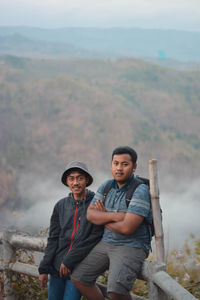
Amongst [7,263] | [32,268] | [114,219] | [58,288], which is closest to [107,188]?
[114,219]

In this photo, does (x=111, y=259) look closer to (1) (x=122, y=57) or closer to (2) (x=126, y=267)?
(2) (x=126, y=267)

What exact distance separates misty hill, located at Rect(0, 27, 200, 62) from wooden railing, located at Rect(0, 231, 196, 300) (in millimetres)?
99211

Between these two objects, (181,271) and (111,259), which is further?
(181,271)

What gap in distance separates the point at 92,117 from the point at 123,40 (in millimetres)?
55093

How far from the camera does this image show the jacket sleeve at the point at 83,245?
8.72ft

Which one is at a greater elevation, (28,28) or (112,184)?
(28,28)

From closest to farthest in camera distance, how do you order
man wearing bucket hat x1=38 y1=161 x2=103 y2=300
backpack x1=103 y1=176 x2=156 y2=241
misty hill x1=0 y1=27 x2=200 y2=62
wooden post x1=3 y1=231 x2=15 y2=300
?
backpack x1=103 y1=176 x2=156 y2=241 < man wearing bucket hat x1=38 y1=161 x2=103 y2=300 < wooden post x1=3 y1=231 x2=15 y2=300 < misty hill x1=0 y1=27 x2=200 y2=62

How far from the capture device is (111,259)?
2.51m

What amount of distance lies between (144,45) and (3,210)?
78.2 metres

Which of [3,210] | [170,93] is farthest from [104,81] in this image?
[3,210]

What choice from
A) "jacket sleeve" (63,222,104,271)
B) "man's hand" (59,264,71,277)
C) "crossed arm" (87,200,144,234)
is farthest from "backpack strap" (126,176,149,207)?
"man's hand" (59,264,71,277)

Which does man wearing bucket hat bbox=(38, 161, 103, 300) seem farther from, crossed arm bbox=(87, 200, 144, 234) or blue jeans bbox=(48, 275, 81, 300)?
crossed arm bbox=(87, 200, 144, 234)

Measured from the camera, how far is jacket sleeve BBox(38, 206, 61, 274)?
287 cm

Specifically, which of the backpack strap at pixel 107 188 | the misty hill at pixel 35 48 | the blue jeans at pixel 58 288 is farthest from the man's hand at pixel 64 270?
the misty hill at pixel 35 48
